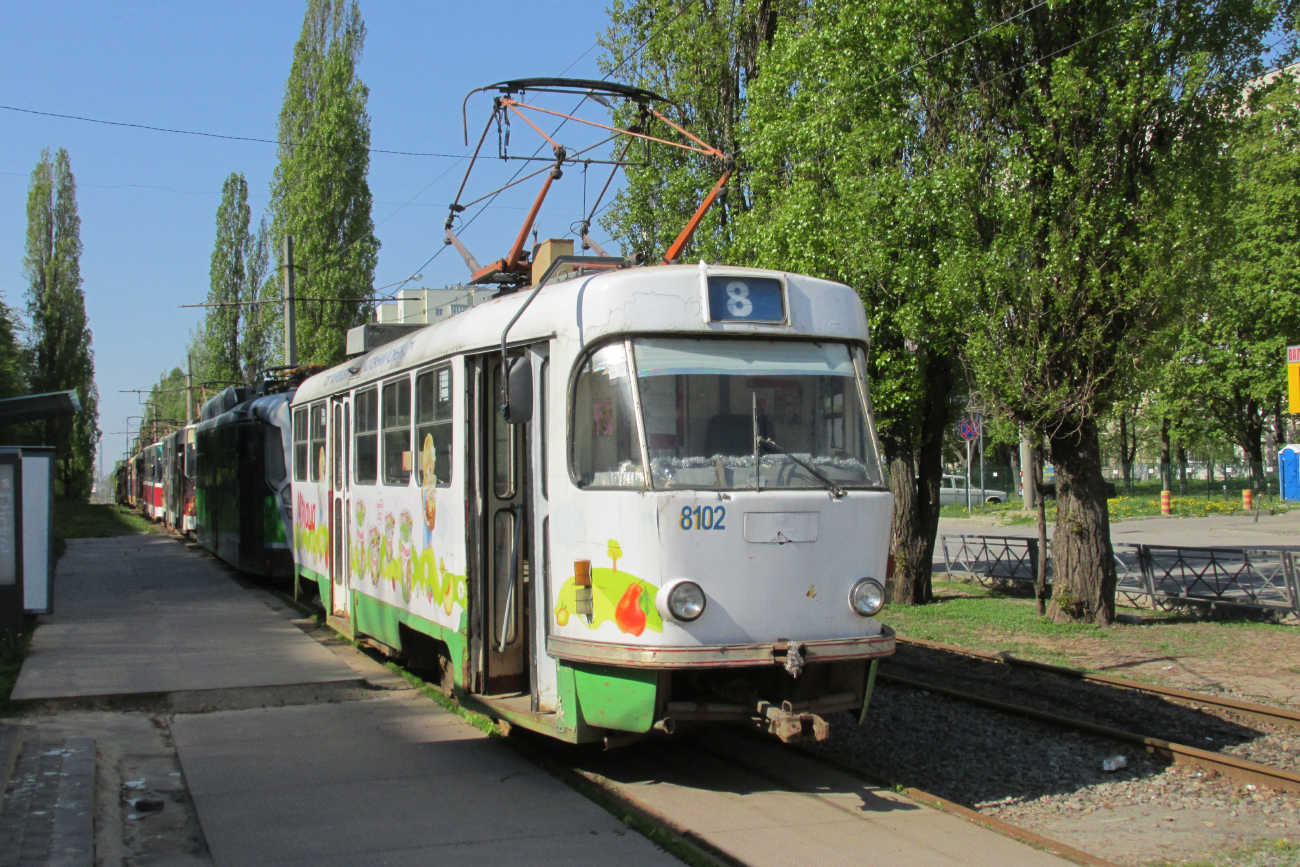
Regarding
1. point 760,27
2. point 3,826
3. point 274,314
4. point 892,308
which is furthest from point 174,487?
point 3,826

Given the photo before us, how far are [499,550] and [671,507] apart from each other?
173cm

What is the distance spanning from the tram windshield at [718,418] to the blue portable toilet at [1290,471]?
4077 centimetres

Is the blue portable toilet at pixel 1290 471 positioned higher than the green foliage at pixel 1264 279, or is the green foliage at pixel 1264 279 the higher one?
the green foliage at pixel 1264 279

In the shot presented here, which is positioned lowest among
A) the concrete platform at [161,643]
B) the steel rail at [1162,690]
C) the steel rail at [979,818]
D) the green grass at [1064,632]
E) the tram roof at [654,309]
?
the green grass at [1064,632]

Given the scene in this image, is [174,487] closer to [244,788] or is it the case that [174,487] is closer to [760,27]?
[760,27]

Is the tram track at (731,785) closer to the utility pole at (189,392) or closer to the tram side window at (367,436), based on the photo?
the tram side window at (367,436)

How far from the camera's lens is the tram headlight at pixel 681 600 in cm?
590

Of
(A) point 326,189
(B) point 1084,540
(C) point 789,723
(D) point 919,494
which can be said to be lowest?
(C) point 789,723

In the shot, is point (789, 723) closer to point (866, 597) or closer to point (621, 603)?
point (866, 597)

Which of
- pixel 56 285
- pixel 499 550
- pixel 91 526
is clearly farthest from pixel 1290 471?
pixel 56 285

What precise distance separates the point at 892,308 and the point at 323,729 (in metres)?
9.40

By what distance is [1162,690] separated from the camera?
9.55m

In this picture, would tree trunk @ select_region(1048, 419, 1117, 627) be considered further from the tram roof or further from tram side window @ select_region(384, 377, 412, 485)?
tram side window @ select_region(384, 377, 412, 485)

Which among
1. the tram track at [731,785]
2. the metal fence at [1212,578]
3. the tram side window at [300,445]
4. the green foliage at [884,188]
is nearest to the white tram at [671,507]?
the tram track at [731,785]
